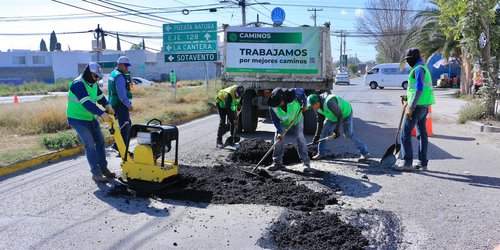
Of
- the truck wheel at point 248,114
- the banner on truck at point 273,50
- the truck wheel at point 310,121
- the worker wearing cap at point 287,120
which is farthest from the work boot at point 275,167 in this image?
the banner on truck at point 273,50

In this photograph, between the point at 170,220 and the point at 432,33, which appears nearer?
the point at 170,220

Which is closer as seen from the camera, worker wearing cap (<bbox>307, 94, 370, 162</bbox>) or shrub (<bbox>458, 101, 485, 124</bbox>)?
worker wearing cap (<bbox>307, 94, 370, 162</bbox>)

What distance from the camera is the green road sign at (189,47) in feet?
61.5

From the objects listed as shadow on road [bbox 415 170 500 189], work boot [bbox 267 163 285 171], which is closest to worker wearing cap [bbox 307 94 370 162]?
work boot [bbox 267 163 285 171]

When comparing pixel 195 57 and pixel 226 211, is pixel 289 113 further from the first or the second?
pixel 195 57

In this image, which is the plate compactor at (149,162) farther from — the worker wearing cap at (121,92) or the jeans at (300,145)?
the worker wearing cap at (121,92)

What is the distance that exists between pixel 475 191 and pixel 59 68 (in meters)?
68.3

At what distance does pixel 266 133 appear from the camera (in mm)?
11062

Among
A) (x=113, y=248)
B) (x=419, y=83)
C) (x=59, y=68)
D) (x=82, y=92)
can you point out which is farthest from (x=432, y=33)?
(x=59, y=68)

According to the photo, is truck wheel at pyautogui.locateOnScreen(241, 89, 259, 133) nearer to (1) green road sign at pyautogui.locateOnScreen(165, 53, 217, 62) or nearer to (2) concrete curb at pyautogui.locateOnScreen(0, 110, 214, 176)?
(2) concrete curb at pyautogui.locateOnScreen(0, 110, 214, 176)

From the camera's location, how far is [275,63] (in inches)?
436

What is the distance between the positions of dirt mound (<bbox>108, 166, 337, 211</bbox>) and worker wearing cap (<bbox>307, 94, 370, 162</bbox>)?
151 centimetres

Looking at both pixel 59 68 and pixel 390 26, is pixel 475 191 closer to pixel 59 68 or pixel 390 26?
pixel 390 26

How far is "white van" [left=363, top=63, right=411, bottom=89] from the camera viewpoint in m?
34.2
